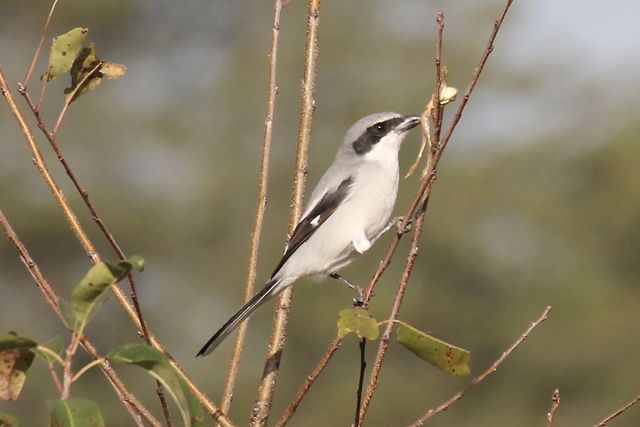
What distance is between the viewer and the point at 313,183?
18516 millimetres

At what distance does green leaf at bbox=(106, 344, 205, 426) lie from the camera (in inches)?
62.2

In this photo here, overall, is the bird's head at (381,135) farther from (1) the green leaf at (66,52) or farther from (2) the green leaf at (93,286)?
(2) the green leaf at (93,286)

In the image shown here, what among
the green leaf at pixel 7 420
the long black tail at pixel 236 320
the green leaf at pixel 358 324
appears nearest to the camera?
the green leaf at pixel 7 420

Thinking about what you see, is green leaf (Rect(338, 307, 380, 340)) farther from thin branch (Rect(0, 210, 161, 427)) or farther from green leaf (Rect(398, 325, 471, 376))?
thin branch (Rect(0, 210, 161, 427))

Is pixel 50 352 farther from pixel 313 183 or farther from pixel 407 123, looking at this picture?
pixel 313 183

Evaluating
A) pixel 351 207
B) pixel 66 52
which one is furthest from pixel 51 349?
pixel 351 207

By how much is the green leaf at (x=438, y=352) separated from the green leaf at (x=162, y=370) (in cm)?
47

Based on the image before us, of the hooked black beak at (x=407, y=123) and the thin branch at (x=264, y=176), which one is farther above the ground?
the hooked black beak at (x=407, y=123)

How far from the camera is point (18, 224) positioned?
75.6ft

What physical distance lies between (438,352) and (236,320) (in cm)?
132

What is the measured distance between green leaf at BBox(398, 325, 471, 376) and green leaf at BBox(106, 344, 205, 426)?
0.47m

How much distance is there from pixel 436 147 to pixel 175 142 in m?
24.8

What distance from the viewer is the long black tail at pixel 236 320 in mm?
2883

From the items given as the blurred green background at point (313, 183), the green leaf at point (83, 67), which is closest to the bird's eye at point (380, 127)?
the green leaf at point (83, 67)
